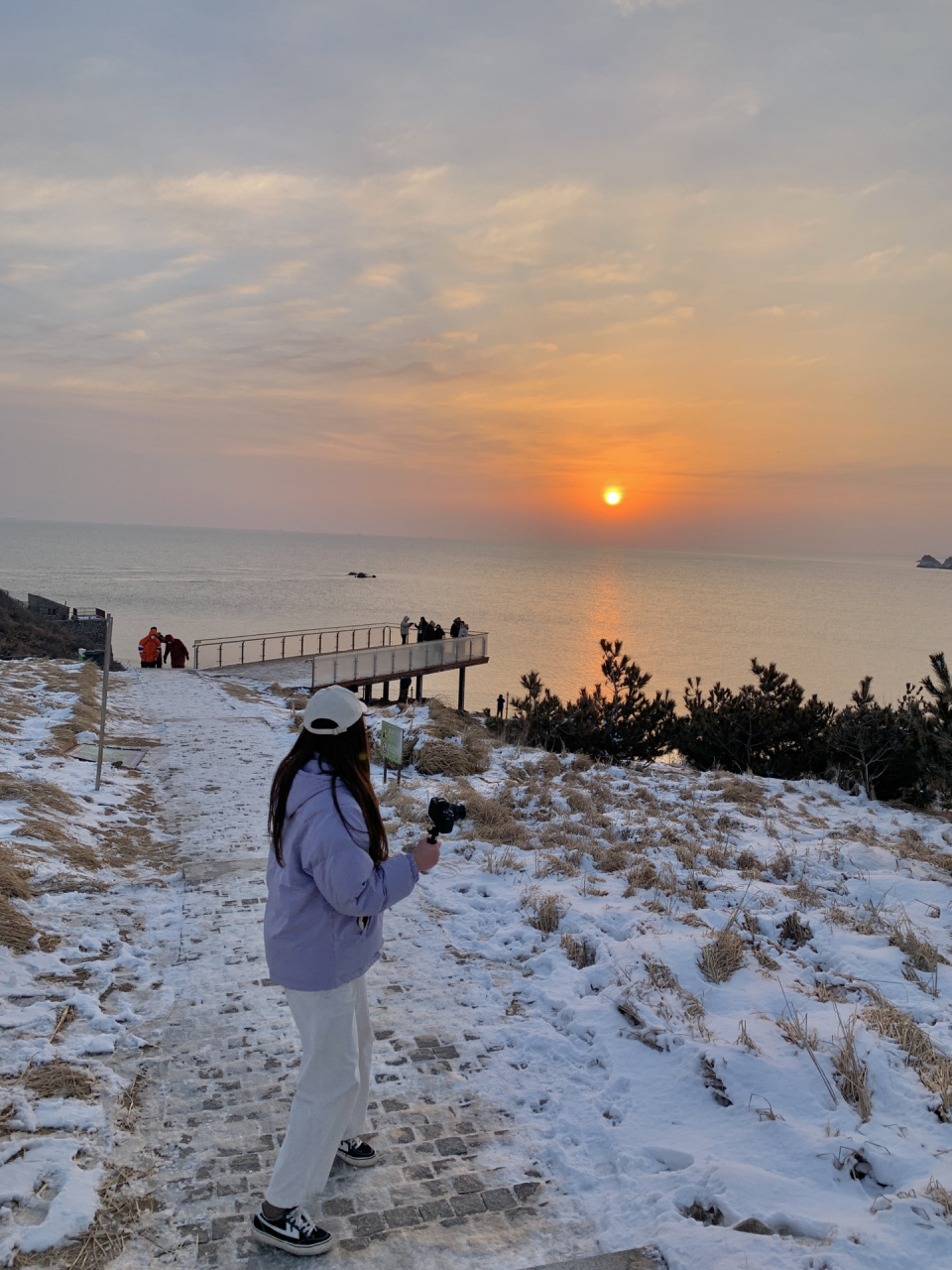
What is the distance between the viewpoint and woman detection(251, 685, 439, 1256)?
2.69 metres

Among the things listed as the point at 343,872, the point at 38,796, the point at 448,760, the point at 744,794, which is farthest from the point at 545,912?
A: the point at 744,794

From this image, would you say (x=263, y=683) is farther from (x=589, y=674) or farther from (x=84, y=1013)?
(x=589, y=674)

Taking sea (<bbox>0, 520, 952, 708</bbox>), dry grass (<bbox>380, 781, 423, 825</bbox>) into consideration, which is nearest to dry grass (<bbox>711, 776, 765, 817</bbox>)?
dry grass (<bbox>380, 781, 423, 825</bbox>)

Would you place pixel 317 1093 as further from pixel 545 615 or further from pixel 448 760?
pixel 545 615

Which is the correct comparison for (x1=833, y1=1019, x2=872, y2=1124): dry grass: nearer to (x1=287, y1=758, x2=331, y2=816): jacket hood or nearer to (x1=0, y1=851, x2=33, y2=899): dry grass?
(x1=287, y1=758, x2=331, y2=816): jacket hood

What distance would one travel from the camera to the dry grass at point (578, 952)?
17.4 ft

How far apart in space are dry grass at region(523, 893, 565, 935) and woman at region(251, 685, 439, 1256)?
3.18m

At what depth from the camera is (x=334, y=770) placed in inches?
108

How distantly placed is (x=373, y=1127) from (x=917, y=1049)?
2.71 metres

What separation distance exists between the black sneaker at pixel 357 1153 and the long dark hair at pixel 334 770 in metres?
1.43

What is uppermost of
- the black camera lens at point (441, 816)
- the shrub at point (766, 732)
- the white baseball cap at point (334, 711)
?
the white baseball cap at point (334, 711)

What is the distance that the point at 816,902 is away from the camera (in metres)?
6.41

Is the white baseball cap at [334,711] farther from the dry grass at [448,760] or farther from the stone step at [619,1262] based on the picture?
the dry grass at [448,760]

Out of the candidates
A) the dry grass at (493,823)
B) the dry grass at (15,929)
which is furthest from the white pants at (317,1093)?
the dry grass at (493,823)
